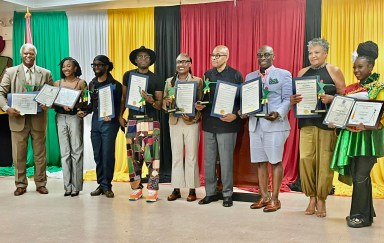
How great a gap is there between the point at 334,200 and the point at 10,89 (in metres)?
3.95

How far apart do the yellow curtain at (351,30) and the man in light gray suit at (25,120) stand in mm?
3461

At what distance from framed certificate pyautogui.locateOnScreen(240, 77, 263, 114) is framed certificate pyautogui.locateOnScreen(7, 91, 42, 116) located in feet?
7.84

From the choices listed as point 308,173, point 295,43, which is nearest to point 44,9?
point 295,43

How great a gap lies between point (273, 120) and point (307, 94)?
1.48 ft

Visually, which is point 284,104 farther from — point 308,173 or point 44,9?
point 44,9

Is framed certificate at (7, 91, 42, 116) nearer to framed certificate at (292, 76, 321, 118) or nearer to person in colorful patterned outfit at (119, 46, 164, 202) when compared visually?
person in colorful patterned outfit at (119, 46, 164, 202)

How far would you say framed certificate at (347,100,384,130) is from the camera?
3520 millimetres

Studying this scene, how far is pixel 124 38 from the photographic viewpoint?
647 cm

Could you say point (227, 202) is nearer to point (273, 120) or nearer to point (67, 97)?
point (273, 120)

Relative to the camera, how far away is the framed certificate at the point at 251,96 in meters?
4.27

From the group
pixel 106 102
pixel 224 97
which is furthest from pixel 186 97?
pixel 106 102

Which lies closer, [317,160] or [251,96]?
[317,160]

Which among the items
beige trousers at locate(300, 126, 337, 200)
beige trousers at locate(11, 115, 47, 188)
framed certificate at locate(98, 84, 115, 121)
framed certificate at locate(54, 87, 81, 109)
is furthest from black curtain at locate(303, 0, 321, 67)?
beige trousers at locate(11, 115, 47, 188)

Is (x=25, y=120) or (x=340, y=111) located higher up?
(x=340, y=111)
